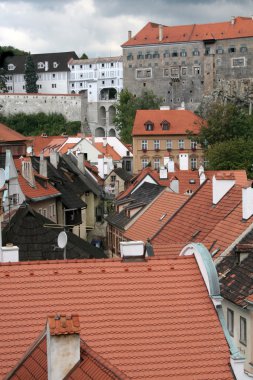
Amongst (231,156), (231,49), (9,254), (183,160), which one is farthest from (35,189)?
(231,49)

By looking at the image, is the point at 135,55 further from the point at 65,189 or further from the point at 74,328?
the point at 74,328

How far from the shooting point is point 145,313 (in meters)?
10.5

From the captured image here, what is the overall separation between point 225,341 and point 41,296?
2736 mm

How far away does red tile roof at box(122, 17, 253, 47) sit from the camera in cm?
10875

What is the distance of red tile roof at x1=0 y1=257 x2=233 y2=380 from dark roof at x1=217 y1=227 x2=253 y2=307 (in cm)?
452

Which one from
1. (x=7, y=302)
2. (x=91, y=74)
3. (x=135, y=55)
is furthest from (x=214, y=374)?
(x=91, y=74)

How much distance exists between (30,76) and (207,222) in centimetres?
11171

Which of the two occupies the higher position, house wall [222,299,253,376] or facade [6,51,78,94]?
facade [6,51,78,94]

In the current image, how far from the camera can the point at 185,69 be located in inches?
4341

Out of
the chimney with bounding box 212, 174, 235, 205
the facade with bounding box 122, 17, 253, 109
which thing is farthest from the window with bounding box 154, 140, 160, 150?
the chimney with bounding box 212, 174, 235, 205

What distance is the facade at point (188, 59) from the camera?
10694 cm

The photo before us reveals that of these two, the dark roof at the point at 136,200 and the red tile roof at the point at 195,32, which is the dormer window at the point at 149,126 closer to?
the red tile roof at the point at 195,32

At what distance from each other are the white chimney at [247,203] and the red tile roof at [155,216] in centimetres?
873

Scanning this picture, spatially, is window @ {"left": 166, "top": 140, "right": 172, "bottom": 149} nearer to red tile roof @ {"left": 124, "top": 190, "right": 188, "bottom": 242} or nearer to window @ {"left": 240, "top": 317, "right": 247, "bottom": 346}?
red tile roof @ {"left": 124, "top": 190, "right": 188, "bottom": 242}
